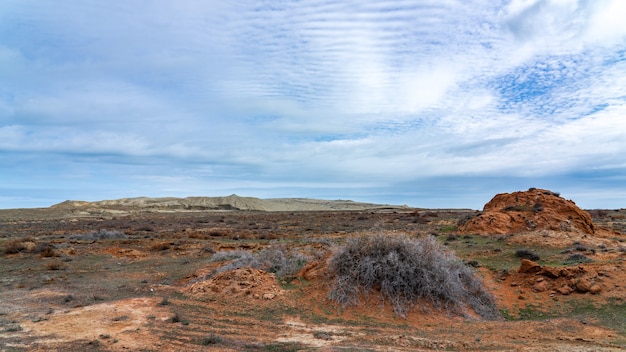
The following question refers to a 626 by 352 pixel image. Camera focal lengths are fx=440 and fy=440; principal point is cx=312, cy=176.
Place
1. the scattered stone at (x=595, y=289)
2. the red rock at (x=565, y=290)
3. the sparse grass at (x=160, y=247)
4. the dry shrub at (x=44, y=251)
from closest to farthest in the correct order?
1. the scattered stone at (x=595, y=289)
2. the red rock at (x=565, y=290)
3. the dry shrub at (x=44, y=251)
4. the sparse grass at (x=160, y=247)

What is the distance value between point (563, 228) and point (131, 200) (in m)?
86.3

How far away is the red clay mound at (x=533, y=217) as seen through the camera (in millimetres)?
21234

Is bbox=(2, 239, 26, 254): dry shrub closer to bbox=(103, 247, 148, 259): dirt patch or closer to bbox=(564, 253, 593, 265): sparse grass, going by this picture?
bbox=(103, 247, 148, 259): dirt patch

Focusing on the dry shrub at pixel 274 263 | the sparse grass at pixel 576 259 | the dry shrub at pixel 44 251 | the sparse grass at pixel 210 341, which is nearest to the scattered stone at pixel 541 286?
the sparse grass at pixel 576 259

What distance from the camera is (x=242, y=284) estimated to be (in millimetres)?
11273

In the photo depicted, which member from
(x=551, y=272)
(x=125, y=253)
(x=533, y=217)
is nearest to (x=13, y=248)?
(x=125, y=253)

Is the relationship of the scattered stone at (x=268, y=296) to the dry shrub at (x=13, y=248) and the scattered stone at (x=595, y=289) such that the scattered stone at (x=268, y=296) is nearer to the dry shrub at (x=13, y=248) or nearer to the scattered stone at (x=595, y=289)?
the scattered stone at (x=595, y=289)

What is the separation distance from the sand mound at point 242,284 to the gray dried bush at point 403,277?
1612 mm

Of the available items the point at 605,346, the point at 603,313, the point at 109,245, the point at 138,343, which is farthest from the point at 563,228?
the point at 109,245

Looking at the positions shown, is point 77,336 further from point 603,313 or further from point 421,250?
point 603,313

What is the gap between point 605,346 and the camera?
713 centimetres

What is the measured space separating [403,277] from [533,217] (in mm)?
14857

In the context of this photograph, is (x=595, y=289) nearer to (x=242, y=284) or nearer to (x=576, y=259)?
(x=576, y=259)

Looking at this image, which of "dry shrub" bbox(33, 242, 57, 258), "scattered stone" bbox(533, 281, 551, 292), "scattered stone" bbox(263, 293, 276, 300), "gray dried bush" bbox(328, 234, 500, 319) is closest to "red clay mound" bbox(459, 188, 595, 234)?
"scattered stone" bbox(533, 281, 551, 292)
